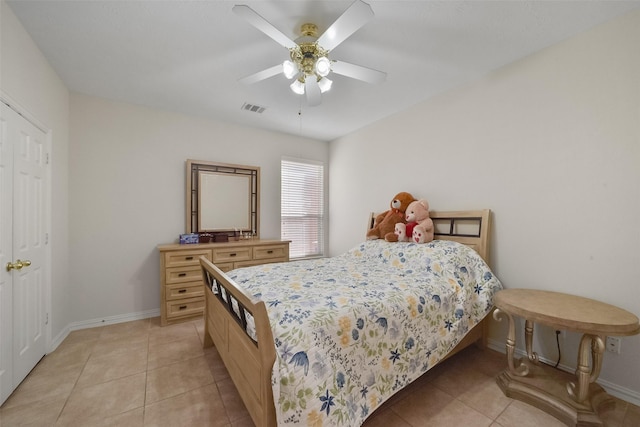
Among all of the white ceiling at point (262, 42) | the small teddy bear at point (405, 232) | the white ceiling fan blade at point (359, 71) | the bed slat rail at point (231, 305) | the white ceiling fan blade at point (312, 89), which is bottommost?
the bed slat rail at point (231, 305)

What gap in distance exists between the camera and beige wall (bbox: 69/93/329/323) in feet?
9.20

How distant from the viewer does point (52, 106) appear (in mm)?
2322

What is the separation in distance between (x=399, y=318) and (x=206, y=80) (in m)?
2.74

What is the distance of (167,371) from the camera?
2016 millimetres

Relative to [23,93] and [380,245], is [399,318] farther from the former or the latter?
[23,93]

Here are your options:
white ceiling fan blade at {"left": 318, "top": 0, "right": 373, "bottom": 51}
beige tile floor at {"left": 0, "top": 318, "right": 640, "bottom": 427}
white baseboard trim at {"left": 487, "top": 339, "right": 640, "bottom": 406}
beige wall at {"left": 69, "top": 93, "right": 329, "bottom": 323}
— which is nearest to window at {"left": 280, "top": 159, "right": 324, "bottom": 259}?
beige wall at {"left": 69, "top": 93, "right": 329, "bottom": 323}

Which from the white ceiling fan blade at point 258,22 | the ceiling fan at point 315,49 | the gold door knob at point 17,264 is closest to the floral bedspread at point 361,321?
the gold door knob at point 17,264

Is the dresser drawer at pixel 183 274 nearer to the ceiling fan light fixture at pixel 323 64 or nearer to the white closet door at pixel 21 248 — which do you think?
the white closet door at pixel 21 248

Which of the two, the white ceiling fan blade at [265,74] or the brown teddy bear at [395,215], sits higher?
the white ceiling fan blade at [265,74]

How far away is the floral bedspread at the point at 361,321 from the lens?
117 cm

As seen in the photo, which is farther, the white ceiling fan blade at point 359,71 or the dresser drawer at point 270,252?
the dresser drawer at point 270,252

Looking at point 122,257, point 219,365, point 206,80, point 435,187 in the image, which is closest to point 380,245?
point 435,187

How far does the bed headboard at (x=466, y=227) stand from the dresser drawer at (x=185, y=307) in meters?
2.87

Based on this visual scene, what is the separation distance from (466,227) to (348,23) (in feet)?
6.99
